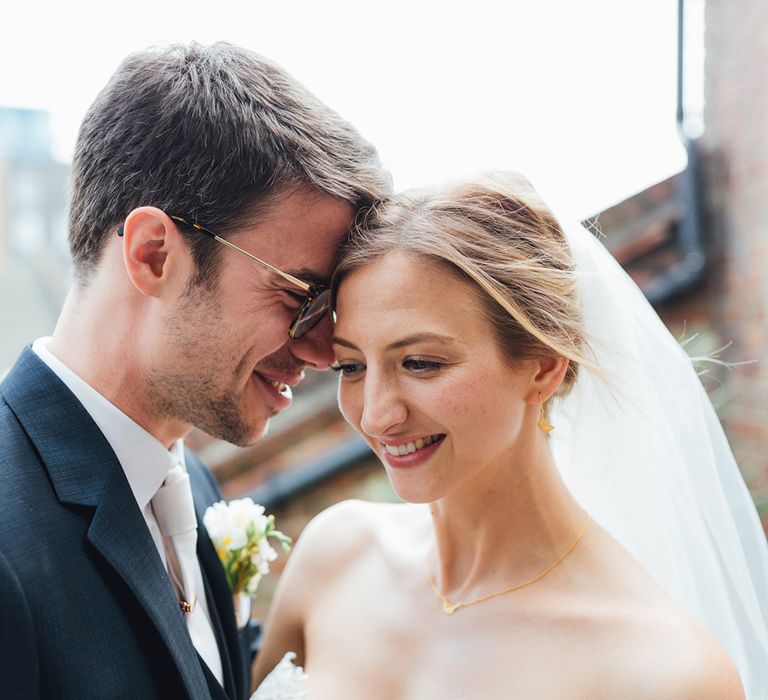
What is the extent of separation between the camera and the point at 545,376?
6.29 feet

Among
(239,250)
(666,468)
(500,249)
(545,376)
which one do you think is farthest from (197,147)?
(666,468)

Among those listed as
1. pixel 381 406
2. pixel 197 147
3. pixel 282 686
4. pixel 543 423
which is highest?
pixel 197 147

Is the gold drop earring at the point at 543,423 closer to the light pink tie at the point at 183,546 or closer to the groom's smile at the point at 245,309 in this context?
the groom's smile at the point at 245,309

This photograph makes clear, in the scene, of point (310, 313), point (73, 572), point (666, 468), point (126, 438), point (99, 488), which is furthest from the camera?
point (666, 468)

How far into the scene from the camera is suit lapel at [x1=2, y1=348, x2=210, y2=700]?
156 cm

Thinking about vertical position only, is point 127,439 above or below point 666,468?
above

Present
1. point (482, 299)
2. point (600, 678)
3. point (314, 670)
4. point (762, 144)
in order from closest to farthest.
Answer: point (600, 678) → point (482, 299) → point (314, 670) → point (762, 144)

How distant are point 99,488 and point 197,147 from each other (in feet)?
2.51

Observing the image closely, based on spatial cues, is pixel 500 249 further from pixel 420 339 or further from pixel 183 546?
pixel 183 546

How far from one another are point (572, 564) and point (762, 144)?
2544mm

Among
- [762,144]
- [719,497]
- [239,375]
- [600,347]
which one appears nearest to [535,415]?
[600,347]

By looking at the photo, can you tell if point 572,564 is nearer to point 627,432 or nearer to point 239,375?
point 627,432

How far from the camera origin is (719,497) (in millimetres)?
2092

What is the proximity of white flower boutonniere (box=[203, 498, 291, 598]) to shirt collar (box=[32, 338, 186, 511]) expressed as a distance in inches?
15.3
